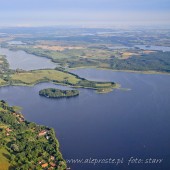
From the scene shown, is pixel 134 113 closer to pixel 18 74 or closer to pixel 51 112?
pixel 51 112

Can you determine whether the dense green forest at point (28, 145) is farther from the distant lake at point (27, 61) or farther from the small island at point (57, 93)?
the distant lake at point (27, 61)

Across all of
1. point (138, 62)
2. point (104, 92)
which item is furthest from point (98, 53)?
point (104, 92)

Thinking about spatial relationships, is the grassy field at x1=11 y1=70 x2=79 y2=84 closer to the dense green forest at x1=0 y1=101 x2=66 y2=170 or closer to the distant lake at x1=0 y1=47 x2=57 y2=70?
the distant lake at x1=0 y1=47 x2=57 y2=70

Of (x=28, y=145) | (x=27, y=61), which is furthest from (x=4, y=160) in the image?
(x=27, y=61)

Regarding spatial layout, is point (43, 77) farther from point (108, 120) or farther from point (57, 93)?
point (108, 120)

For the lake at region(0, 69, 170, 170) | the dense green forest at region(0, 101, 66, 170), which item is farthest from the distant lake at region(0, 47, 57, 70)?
the dense green forest at region(0, 101, 66, 170)

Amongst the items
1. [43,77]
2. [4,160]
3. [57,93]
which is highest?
[43,77]
